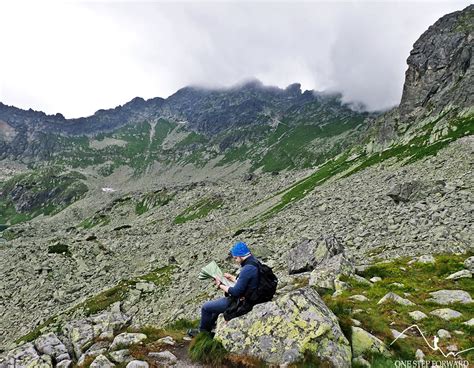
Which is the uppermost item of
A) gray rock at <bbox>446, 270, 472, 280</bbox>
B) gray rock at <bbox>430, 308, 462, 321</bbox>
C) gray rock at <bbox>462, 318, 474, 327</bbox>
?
gray rock at <bbox>462, 318, 474, 327</bbox>

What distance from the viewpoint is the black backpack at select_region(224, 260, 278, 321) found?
11.4 m

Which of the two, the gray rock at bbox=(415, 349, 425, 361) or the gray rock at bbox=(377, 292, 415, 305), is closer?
the gray rock at bbox=(415, 349, 425, 361)

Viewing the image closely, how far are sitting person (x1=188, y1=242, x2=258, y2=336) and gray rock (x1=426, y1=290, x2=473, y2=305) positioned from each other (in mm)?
8528

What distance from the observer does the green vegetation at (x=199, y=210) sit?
99675 mm

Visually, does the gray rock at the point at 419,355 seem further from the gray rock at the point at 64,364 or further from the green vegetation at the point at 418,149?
the green vegetation at the point at 418,149

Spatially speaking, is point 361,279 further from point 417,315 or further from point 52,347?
point 52,347

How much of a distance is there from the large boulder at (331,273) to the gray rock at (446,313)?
17.9 ft

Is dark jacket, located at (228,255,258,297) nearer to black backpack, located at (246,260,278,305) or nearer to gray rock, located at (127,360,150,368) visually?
black backpack, located at (246,260,278,305)

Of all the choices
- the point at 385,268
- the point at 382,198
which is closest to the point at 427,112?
the point at 382,198

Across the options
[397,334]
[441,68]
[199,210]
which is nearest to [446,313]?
[397,334]

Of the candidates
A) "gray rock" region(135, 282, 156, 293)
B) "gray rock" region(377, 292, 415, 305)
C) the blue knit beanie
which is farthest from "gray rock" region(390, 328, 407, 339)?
"gray rock" region(135, 282, 156, 293)

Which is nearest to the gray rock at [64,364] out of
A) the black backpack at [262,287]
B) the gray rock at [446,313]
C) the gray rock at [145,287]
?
the black backpack at [262,287]

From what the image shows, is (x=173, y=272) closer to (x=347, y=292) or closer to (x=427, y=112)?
(x=347, y=292)

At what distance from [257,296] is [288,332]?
5.12ft
